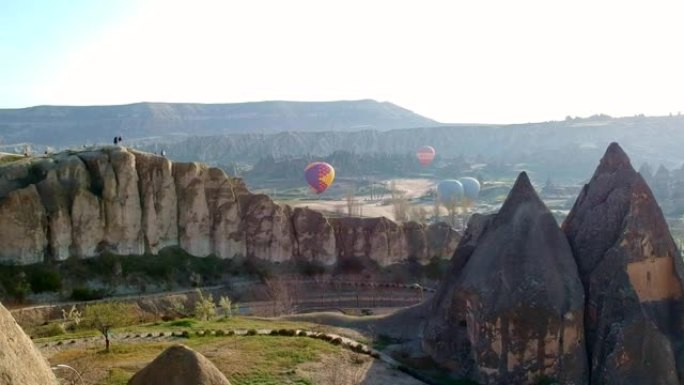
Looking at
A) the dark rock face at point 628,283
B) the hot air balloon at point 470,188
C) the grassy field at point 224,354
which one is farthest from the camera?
the hot air balloon at point 470,188

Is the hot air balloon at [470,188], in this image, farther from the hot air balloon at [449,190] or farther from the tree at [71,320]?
the tree at [71,320]

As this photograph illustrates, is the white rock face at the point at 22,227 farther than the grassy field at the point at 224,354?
Yes

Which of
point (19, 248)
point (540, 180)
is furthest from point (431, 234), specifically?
point (540, 180)

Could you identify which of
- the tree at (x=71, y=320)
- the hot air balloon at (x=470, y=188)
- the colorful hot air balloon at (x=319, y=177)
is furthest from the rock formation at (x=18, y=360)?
the hot air balloon at (x=470, y=188)

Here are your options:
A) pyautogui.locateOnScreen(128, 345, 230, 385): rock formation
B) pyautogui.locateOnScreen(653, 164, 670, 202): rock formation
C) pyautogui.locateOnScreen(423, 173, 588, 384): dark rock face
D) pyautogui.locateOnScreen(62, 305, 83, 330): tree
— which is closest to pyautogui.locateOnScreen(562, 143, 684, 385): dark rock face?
pyautogui.locateOnScreen(423, 173, 588, 384): dark rock face

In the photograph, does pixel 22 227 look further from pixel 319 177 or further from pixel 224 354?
pixel 319 177

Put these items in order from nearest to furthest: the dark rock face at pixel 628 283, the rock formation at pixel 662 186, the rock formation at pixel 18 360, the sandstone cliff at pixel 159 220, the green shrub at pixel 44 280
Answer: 1. the rock formation at pixel 18 360
2. the dark rock face at pixel 628 283
3. the green shrub at pixel 44 280
4. the sandstone cliff at pixel 159 220
5. the rock formation at pixel 662 186

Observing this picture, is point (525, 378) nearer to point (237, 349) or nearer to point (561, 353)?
point (561, 353)

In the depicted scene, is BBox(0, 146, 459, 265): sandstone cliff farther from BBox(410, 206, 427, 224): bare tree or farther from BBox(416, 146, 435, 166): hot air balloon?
BBox(416, 146, 435, 166): hot air balloon
